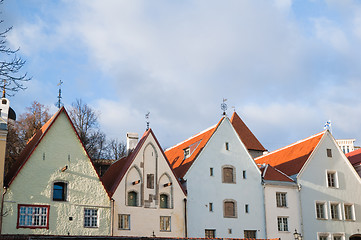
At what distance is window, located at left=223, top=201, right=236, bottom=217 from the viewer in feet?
124

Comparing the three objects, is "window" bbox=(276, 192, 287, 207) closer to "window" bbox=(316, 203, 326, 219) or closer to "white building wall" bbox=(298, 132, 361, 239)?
"white building wall" bbox=(298, 132, 361, 239)

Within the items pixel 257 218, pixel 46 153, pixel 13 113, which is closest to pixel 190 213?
pixel 257 218

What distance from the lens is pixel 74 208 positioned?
1278 inches

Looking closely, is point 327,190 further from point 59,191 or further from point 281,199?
point 59,191

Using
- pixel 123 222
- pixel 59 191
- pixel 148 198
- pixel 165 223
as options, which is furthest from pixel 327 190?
pixel 59 191

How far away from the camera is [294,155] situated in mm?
44938

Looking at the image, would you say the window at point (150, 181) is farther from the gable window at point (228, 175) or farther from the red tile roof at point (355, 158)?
the red tile roof at point (355, 158)

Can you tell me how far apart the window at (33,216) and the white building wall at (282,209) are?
1696 centimetres

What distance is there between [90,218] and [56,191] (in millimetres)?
2866

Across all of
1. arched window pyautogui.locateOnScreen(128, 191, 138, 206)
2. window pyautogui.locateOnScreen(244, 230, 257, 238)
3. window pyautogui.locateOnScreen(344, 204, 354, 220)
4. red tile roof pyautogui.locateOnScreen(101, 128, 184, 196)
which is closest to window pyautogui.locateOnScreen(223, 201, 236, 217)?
window pyautogui.locateOnScreen(244, 230, 257, 238)

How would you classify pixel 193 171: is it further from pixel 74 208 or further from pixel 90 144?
pixel 90 144

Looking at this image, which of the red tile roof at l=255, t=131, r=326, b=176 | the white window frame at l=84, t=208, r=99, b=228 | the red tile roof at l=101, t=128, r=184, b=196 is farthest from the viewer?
the red tile roof at l=255, t=131, r=326, b=176

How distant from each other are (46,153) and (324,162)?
76.9 feet

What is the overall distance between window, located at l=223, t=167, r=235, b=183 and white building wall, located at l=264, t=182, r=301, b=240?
2904 millimetres
